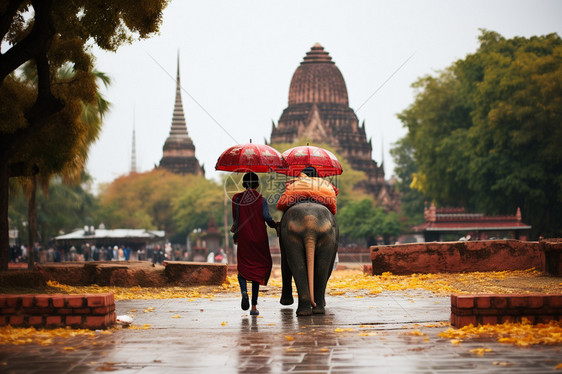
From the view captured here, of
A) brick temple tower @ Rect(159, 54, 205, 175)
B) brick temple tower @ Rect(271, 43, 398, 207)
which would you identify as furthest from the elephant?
brick temple tower @ Rect(159, 54, 205, 175)

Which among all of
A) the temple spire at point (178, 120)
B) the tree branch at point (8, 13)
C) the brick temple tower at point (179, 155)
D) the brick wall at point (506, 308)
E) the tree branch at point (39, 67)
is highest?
the temple spire at point (178, 120)

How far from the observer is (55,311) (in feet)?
24.8

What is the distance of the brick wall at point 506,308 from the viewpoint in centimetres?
709

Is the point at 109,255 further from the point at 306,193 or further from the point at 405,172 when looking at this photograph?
the point at 306,193

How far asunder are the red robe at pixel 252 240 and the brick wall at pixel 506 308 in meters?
2.82

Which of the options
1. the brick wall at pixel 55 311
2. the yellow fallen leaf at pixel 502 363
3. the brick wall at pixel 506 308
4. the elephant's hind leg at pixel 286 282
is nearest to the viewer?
the yellow fallen leaf at pixel 502 363

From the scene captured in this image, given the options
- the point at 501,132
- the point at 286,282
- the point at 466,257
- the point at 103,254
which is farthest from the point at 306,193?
the point at 103,254

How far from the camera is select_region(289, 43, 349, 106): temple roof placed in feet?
304

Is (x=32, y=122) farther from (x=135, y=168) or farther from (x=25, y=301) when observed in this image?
(x=135, y=168)

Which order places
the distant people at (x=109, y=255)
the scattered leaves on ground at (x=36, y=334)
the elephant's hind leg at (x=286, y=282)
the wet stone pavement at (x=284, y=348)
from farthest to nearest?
the distant people at (x=109, y=255) → the elephant's hind leg at (x=286, y=282) → the scattered leaves on ground at (x=36, y=334) → the wet stone pavement at (x=284, y=348)

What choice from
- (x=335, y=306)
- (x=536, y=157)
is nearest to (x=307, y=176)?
(x=335, y=306)

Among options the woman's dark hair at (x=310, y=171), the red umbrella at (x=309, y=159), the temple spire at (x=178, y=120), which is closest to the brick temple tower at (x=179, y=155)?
the temple spire at (x=178, y=120)

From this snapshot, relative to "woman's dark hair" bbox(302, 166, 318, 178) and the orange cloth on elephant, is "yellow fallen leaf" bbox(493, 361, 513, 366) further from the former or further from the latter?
"woman's dark hair" bbox(302, 166, 318, 178)

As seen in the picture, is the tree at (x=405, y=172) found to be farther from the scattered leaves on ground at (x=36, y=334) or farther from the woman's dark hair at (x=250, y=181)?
the scattered leaves on ground at (x=36, y=334)
